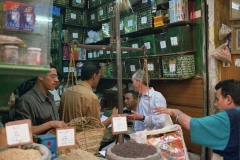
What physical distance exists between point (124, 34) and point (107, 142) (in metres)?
2.74

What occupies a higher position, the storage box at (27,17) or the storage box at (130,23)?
the storage box at (130,23)

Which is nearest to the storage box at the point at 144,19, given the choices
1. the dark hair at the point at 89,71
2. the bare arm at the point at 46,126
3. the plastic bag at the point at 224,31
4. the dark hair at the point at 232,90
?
the plastic bag at the point at 224,31

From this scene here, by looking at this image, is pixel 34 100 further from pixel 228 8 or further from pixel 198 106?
pixel 228 8

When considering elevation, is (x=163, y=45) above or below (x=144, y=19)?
below

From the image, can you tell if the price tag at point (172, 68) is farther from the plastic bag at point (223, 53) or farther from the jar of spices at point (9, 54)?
the jar of spices at point (9, 54)

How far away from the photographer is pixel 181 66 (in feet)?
11.0

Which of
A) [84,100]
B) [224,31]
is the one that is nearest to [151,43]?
[224,31]

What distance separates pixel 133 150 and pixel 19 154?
64cm

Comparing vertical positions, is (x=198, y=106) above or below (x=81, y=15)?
below

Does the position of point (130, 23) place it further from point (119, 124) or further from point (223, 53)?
point (119, 124)

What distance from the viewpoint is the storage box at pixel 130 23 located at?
13.4 feet

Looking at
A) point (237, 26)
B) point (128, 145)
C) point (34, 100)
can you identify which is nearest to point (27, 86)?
point (34, 100)

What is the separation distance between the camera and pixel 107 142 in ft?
6.75

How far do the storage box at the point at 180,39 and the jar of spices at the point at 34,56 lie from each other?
2.27 metres
